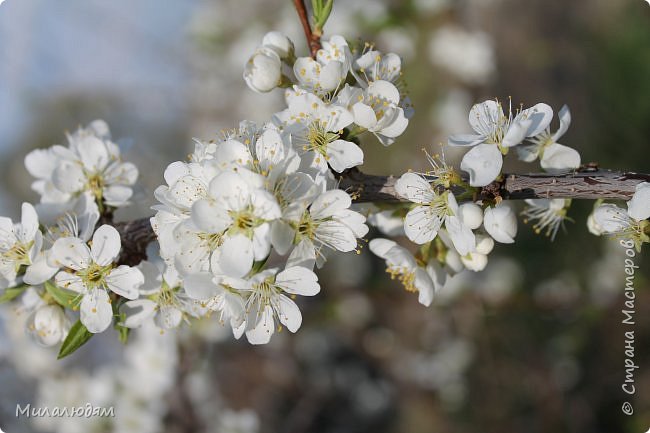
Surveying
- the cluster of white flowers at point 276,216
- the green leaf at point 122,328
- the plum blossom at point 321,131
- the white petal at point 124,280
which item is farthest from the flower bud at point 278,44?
the green leaf at point 122,328

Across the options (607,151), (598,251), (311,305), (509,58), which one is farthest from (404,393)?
(509,58)

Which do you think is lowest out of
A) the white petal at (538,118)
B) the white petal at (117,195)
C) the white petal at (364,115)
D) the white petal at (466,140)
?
the white petal at (117,195)

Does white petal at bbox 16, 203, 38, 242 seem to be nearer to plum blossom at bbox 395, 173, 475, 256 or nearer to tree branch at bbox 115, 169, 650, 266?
tree branch at bbox 115, 169, 650, 266

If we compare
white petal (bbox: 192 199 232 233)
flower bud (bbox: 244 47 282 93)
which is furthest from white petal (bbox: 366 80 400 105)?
white petal (bbox: 192 199 232 233)

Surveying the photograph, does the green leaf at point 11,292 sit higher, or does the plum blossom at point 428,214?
the plum blossom at point 428,214

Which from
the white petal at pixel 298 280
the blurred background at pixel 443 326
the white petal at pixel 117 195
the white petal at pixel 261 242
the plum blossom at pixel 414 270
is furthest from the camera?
the blurred background at pixel 443 326

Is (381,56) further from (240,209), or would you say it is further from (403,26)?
(403,26)

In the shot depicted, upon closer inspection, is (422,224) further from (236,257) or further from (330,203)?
(236,257)

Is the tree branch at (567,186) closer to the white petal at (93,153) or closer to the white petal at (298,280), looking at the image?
the white petal at (298,280)
